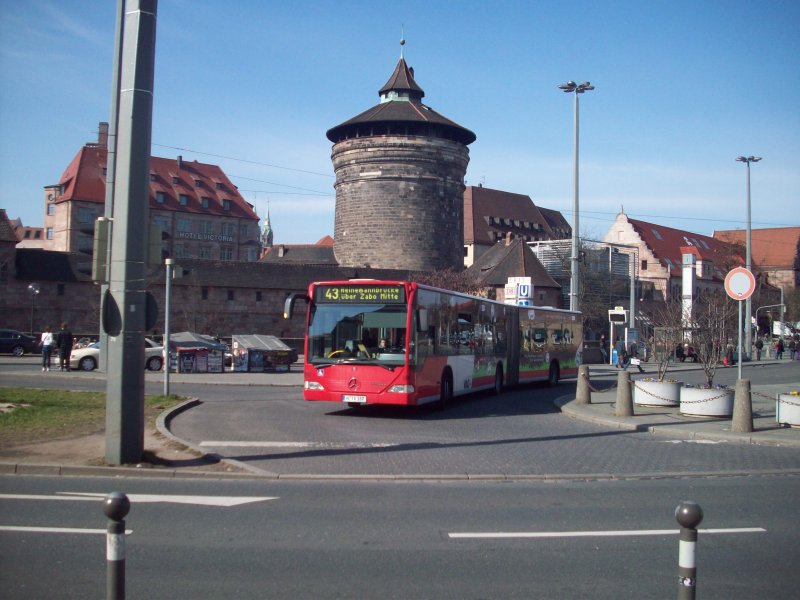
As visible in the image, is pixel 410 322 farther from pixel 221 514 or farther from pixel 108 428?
pixel 221 514

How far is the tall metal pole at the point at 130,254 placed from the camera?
34.6 feet

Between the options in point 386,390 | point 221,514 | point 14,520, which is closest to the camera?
point 14,520

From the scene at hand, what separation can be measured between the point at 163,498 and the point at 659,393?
13975 millimetres

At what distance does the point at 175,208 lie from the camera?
9244cm

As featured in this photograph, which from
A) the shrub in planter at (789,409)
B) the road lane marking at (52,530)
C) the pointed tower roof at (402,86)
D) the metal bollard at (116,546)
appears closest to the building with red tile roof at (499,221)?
the pointed tower roof at (402,86)

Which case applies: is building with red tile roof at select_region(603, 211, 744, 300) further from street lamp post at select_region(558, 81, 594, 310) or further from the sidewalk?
the sidewalk

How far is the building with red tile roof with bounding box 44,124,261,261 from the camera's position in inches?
3371

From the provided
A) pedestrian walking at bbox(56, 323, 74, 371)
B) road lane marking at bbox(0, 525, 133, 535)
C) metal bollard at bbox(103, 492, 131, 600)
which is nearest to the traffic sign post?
road lane marking at bbox(0, 525, 133, 535)

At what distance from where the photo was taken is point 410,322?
1759cm

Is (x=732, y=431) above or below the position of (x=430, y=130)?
below

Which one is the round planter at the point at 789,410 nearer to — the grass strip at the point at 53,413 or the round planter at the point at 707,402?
the round planter at the point at 707,402

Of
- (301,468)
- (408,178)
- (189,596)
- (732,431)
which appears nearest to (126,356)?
(301,468)

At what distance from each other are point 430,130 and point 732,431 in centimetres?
5244

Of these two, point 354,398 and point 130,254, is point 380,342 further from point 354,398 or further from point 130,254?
point 130,254
